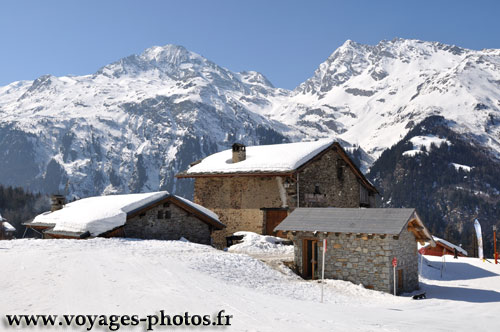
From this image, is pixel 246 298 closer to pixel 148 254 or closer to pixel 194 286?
pixel 194 286

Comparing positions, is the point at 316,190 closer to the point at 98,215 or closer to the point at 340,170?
the point at 340,170

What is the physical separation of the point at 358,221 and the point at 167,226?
1035 cm

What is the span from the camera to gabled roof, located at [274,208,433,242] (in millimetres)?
19000

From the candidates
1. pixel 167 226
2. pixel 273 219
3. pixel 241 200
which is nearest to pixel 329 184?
pixel 273 219

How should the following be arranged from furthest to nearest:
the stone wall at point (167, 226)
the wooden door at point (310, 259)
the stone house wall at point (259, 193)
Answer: the stone house wall at point (259, 193) < the stone wall at point (167, 226) < the wooden door at point (310, 259)

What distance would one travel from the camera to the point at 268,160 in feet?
101

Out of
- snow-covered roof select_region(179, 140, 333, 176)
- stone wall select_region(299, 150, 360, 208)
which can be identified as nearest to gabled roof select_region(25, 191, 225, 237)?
snow-covered roof select_region(179, 140, 333, 176)

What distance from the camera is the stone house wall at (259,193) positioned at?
96.3ft

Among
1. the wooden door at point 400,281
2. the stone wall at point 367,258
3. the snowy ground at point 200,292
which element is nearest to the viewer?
the snowy ground at point 200,292

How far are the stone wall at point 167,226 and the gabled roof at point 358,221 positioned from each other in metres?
6.66

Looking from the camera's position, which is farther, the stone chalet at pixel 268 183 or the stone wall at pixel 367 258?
the stone chalet at pixel 268 183

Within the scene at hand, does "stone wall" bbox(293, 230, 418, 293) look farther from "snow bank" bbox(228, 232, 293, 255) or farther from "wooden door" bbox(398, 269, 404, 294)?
"snow bank" bbox(228, 232, 293, 255)

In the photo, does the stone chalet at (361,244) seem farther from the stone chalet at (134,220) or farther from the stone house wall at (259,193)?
the stone house wall at (259,193)

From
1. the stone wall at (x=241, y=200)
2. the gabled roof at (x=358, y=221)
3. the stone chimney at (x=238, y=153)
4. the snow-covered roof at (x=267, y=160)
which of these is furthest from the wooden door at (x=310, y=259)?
the stone chimney at (x=238, y=153)
